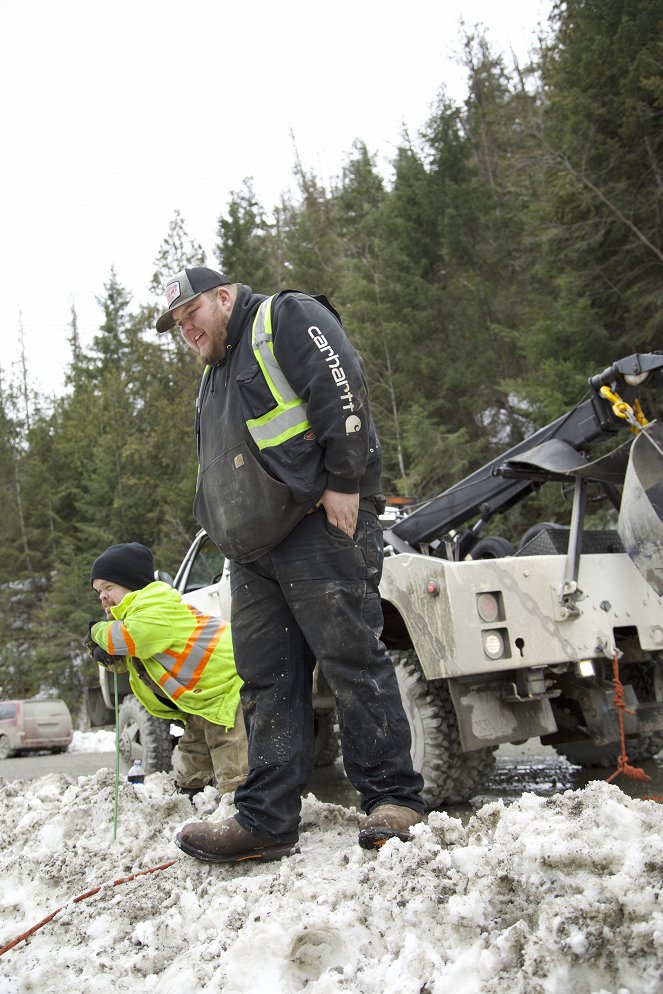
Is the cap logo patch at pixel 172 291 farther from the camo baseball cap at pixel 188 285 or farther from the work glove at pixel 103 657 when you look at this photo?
the work glove at pixel 103 657

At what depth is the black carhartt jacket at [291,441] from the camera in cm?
304

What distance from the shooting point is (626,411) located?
5203mm

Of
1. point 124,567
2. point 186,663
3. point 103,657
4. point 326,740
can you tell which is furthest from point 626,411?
point 326,740

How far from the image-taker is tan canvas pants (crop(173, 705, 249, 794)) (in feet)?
15.6

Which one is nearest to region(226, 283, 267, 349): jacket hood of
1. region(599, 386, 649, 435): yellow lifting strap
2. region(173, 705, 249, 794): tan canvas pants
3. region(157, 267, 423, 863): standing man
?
region(157, 267, 423, 863): standing man

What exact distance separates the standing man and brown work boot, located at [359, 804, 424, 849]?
18mm

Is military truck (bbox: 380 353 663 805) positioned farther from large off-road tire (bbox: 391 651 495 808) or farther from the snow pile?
the snow pile

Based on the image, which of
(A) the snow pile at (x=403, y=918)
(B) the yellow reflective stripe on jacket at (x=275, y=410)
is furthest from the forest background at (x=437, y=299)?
(A) the snow pile at (x=403, y=918)

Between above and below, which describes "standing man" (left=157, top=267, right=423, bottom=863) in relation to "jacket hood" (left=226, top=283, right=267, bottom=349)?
below

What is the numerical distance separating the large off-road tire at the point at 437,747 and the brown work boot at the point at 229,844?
6.20ft

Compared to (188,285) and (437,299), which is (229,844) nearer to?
(188,285)

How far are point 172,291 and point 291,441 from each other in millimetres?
772

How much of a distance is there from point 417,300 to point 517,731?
60.0 feet

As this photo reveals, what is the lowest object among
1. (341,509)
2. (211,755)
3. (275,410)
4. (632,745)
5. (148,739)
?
(632,745)
